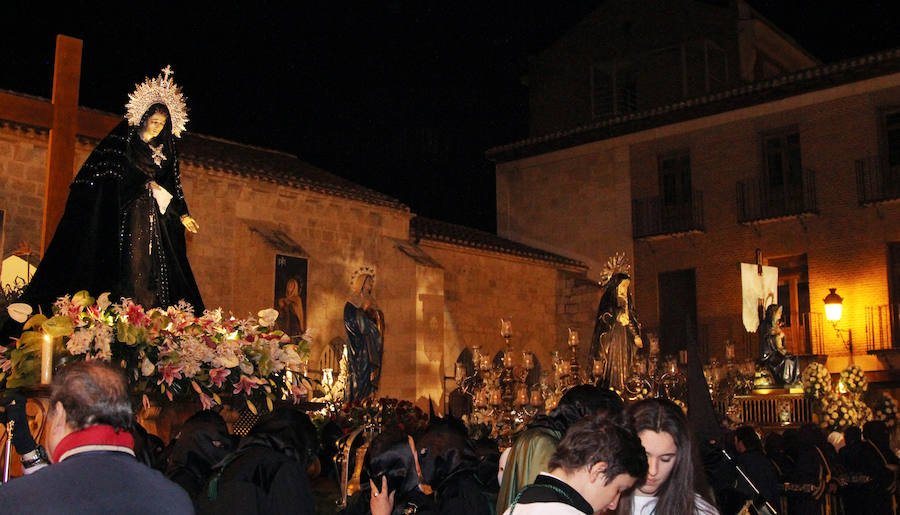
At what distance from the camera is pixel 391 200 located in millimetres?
21625

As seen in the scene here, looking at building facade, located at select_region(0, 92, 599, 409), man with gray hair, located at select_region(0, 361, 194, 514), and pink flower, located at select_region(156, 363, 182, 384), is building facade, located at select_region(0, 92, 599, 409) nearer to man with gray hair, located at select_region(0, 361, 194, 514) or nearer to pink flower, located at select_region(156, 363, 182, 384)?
pink flower, located at select_region(156, 363, 182, 384)

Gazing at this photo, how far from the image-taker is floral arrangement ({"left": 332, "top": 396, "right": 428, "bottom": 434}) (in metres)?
8.46

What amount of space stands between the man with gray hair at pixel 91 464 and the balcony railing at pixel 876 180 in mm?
20706

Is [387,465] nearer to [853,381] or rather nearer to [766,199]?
[853,381]

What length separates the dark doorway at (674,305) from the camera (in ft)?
78.5

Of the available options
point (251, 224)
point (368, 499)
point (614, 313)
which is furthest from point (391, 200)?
point (368, 499)

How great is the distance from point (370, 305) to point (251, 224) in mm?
7960

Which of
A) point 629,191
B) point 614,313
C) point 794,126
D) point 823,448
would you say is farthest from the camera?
point 629,191

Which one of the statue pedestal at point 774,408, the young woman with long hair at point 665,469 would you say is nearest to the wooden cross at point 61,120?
the young woman with long hair at point 665,469

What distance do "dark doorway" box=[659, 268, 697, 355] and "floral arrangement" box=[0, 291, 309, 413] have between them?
65.0 feet

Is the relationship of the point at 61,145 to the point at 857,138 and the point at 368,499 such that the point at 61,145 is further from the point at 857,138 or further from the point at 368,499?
the point at 857,138

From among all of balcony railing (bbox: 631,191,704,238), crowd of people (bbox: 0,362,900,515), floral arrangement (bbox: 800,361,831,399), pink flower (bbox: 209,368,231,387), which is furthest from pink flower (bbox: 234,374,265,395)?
balcony railing (bbox: 631,191,704,238)

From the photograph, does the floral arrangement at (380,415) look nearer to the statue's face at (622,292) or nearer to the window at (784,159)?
the statue's face at (622,292)

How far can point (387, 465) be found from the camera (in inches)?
189
